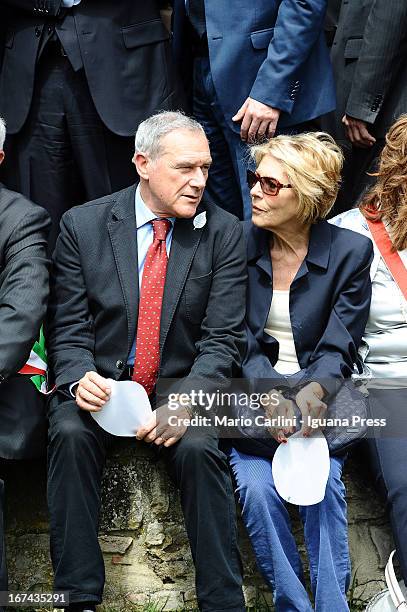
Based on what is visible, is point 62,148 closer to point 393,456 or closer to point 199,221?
point 199,221

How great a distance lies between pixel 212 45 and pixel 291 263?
1028 millimetres

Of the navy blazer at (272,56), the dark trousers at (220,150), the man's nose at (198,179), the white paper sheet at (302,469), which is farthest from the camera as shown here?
the dark trousers at (220,150)

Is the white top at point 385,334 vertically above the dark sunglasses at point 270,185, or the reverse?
the dark sunglasses at point 270,185

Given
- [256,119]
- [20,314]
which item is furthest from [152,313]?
[256,119]

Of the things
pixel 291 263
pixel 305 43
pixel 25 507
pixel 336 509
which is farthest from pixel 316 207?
pixel 25 507

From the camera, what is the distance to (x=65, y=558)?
4.51 metres

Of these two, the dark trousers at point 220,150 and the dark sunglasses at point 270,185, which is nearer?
the dark sunglasses at point 270,185

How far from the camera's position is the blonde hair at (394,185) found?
5074 mm

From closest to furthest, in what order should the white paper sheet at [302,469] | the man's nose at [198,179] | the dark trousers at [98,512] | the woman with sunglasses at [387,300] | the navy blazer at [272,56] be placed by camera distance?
1. the dark trousers at [98,512]
2. the white paper sheet at [302,469]
3. the woman with sunglasses at [387,300]
4. the man's nose at [198,179]
5. the navy blazer at [272,56]

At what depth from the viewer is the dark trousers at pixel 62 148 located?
5.52 m

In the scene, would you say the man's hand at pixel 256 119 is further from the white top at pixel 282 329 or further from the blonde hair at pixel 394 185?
the white top at pixel 282 329

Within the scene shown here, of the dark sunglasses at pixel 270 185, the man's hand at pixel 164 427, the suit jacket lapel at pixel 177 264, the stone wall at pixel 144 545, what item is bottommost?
the stone wall at pixel 144 545

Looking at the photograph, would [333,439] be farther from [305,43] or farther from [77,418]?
[305,43]

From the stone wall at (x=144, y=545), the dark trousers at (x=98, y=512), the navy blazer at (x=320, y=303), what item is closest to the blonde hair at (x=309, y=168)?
the navy blazer at (x=320, y=303)
